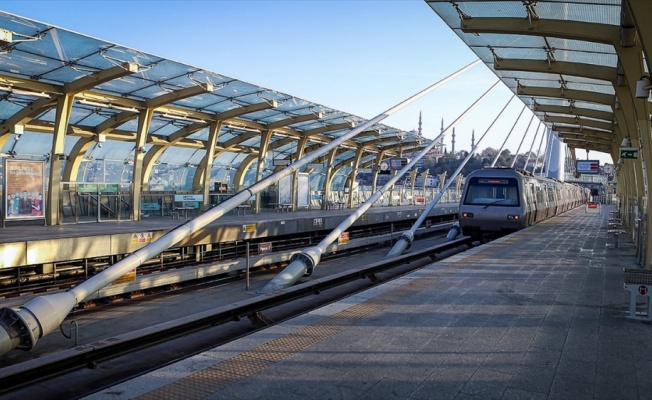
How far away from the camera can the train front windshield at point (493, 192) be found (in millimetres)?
19578

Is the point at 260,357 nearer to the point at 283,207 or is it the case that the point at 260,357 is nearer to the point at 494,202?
the point at 494,202

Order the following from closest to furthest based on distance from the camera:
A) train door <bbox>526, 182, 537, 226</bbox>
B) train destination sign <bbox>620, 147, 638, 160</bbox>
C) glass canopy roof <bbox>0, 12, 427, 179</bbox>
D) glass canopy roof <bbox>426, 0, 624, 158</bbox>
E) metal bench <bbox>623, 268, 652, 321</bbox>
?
1. metal bench <bbox>623, 268, 652, 321</bbox>
2. glass canopy roof <bbox>426, 0, 624, 158</bbox>
3. train destination sign <bbox>620, 147, 638, 160</bbox>
4. glass canopy roof <bbox>0, 12, 427, 179</bbox>
5. train door <bbox>526, 182, 537, 226</bbox>

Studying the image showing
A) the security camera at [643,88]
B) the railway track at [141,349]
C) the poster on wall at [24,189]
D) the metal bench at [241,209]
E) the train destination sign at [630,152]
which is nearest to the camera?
the railway track at [141,349]

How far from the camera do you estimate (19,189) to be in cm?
1407

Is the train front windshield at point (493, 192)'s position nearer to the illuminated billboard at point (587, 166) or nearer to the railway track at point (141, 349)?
the railway track at point (141, 349)

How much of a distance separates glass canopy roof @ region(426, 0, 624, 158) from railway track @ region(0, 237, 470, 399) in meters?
6.98

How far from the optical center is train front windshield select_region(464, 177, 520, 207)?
19.6 meters

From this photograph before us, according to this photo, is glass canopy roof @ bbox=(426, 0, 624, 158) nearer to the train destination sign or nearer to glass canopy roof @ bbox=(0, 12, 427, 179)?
the train destination sign

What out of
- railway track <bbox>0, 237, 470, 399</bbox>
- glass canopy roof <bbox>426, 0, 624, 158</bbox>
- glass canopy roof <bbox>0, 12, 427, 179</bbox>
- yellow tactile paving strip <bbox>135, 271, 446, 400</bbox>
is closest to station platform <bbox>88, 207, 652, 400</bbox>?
yellow tactile paving strip <bbox>135, 271, 446, 400</bbox>

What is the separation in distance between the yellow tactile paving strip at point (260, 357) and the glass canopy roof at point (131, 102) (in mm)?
9369

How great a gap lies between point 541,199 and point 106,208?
18812mm

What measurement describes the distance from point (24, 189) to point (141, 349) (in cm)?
879

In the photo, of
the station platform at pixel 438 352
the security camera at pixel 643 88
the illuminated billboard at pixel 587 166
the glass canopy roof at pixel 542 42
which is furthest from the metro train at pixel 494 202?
the illuminated billboard at pixel 587 166

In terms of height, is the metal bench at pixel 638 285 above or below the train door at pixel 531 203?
below
